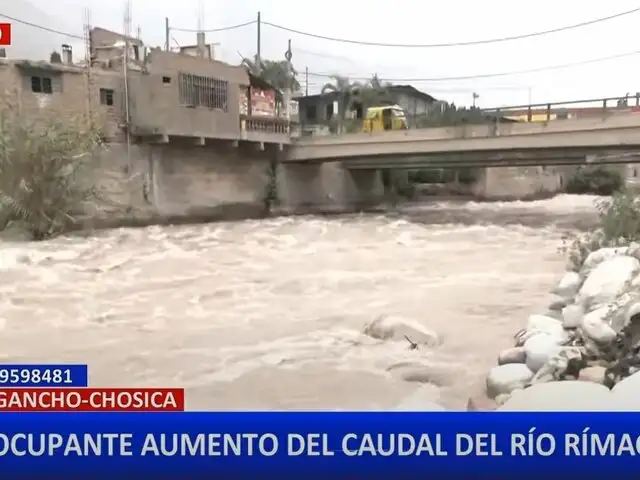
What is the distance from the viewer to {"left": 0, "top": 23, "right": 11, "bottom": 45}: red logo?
147cm

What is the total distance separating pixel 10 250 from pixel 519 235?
526 cm

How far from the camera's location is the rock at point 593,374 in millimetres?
1443

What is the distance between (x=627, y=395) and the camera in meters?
1.32

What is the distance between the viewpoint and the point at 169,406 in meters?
1.32

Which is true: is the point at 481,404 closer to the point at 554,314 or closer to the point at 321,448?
the point at 321,448

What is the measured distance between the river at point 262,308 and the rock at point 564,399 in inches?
8.6

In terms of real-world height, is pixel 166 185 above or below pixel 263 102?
below

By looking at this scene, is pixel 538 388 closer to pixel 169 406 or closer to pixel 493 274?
pixel 169 406

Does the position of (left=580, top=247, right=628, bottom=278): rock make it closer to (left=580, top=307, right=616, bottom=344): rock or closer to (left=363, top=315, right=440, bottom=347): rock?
(left=363, top=315, right=440, bottom=347): rock

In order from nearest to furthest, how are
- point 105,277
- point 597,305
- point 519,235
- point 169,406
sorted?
point 169,406
point 597,305
point 105,277
point 519,235

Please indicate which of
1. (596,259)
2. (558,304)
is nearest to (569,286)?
(558,304)

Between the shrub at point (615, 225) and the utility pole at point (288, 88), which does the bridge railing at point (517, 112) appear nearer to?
the utility pole at point (288, 88)

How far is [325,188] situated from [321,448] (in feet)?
30.6

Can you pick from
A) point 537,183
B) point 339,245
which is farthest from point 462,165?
point 339,245
